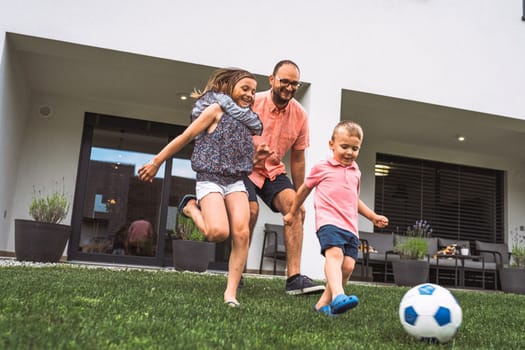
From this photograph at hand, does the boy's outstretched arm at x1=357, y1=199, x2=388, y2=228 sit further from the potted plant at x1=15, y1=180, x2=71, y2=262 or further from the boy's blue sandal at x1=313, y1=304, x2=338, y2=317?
the potted plant at x1=15, y1=180, x2=71, y2=262

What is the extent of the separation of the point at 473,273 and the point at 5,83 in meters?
9.23

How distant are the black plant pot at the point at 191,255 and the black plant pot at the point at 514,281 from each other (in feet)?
16.3

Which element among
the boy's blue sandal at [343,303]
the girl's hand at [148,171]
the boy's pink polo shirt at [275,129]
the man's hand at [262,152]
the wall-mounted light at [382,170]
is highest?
the wall-mounted light at [382,170]

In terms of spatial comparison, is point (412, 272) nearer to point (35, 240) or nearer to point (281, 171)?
point (281, 171)

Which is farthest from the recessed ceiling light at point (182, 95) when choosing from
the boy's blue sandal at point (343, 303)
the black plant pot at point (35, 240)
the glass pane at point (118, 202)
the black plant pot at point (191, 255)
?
the boy's blue sandal at point (343, 303)

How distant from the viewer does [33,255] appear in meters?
6.37

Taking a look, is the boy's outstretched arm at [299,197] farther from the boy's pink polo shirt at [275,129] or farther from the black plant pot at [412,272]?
the black plant pot at [412,272]

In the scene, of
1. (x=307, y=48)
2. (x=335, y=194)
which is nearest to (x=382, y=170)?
(x=307, y=48)

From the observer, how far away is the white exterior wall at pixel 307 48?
257 inches

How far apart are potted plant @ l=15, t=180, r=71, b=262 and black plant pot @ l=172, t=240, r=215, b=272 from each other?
4.86 ft

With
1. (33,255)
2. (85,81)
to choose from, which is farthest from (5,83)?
(33,255)

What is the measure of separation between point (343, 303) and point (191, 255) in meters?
4.76

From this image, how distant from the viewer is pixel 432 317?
2152mm

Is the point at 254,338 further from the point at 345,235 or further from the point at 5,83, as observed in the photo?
the point at 5,83
